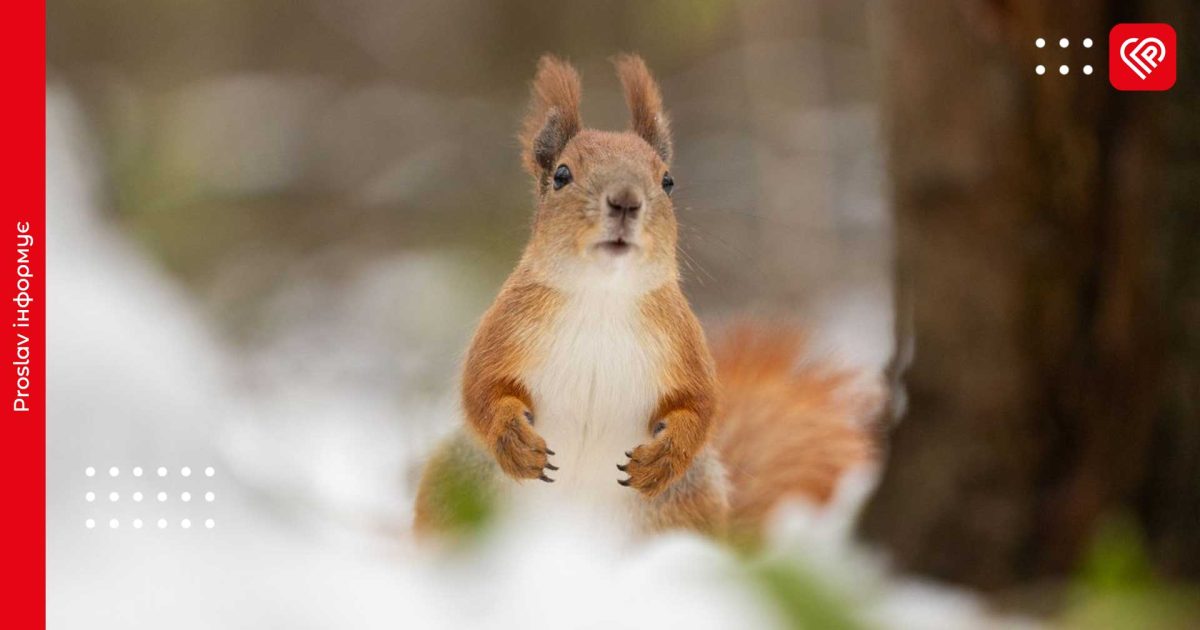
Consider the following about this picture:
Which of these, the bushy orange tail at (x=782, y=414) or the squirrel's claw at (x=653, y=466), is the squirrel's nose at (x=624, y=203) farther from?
the bushy orange tail at (x=782, y=414)

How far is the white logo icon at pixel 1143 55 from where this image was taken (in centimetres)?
69

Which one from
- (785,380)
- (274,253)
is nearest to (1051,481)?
(785,380)

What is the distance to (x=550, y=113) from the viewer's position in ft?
2.40

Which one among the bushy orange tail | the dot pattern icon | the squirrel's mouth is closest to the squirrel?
the squirrel's mouth

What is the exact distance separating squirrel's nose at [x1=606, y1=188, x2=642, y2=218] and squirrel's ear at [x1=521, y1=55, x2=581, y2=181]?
63 mm

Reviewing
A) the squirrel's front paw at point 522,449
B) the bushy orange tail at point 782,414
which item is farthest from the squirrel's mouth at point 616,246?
the bushy orange tail at point 782,414

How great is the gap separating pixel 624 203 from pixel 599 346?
11cm

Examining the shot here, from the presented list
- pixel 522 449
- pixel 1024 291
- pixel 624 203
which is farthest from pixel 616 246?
pixel 1024 291

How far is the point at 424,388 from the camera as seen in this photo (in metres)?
0.81

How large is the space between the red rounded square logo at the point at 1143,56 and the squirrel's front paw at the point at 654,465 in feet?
1.18

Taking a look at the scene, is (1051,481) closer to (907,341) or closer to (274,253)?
(907,341)

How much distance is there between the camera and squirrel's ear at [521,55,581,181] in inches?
28.4
